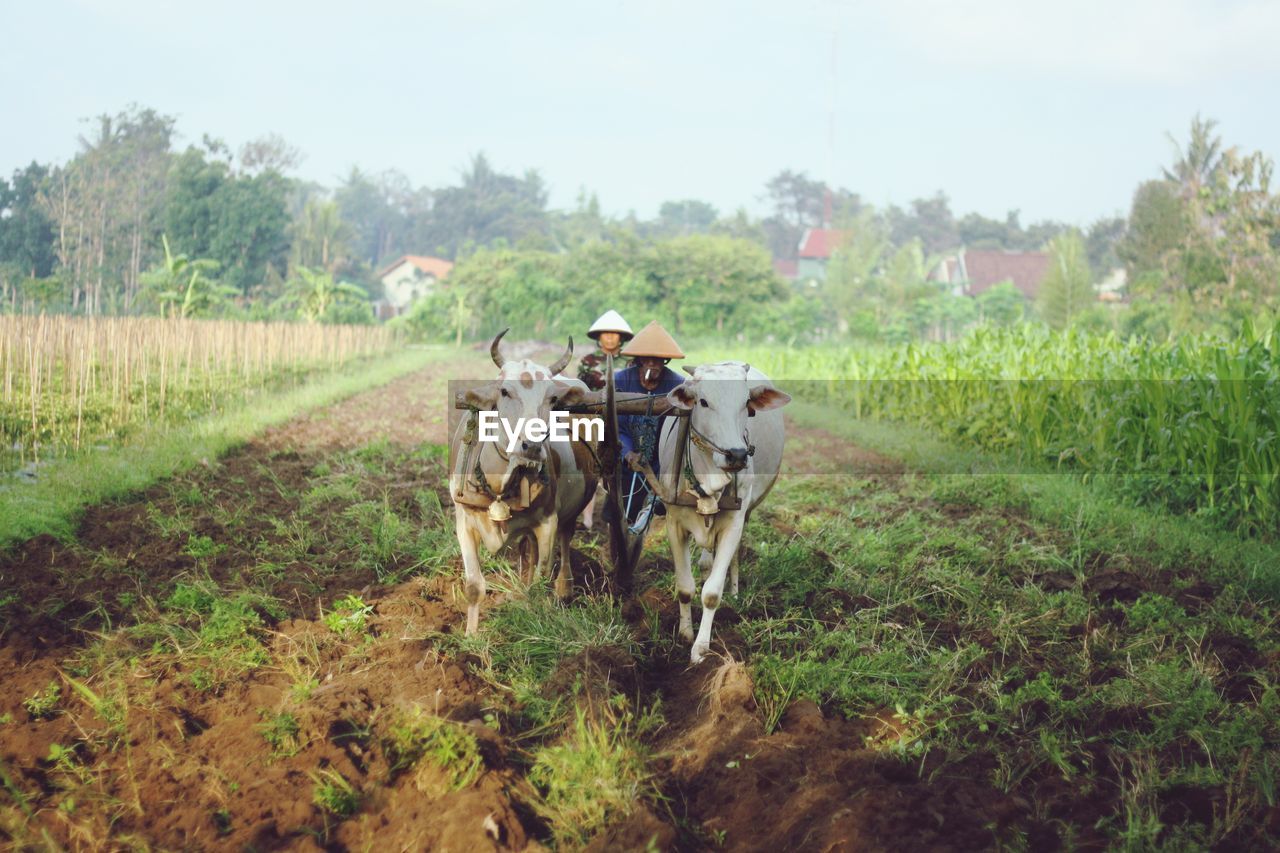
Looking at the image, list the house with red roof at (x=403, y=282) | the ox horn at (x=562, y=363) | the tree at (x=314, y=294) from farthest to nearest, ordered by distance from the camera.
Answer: the house with red roof at (x=403, y=282) → the tree at (x=314, y=294) → the ox horn at (x=562, y=363)

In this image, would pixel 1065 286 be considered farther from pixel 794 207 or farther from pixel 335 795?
pixel 794 207

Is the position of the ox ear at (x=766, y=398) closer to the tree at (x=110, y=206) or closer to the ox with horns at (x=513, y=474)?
the ox with horns at (x=513, y=474)

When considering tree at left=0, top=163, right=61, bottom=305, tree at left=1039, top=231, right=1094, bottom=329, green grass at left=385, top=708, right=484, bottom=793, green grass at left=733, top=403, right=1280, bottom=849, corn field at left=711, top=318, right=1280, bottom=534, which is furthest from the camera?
tree at left=1039, top=231, right=1094, bottom=329

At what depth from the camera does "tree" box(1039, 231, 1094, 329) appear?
3550 centimetres

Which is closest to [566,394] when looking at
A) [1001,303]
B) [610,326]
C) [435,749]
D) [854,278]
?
[610,326]

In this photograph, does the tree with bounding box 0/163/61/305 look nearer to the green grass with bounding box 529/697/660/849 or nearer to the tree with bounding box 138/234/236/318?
the tree with bounding box 138/234/236/318

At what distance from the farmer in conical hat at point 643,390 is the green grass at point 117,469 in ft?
14.5

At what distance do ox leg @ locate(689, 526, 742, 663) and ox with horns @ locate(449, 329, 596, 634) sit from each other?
3.39ft

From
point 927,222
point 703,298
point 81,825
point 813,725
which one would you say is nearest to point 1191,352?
point 813,725

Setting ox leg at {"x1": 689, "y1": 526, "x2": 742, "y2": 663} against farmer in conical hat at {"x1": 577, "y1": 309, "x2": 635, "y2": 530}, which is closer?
ox leg at {"x1": 689, "y1": 526, "x2": 742, "y2": 663}

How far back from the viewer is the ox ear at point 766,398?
19.0 feet

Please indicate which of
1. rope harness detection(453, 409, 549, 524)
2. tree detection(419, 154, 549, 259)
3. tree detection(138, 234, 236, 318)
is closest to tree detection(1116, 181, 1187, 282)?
tree detection(138, 234, 236, 318)

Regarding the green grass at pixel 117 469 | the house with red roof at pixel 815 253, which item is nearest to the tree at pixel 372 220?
the house with red roof at pixel 815 253

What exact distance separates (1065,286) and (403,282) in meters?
46.4
